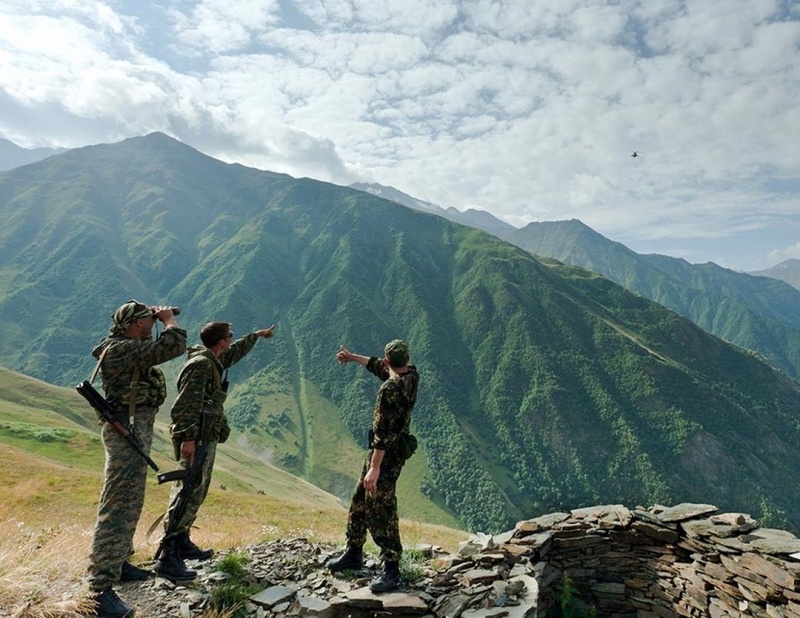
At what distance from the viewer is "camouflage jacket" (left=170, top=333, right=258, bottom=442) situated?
22.1 feet

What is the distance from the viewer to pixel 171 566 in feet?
21.9

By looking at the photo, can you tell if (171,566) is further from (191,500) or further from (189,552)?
(191,500)

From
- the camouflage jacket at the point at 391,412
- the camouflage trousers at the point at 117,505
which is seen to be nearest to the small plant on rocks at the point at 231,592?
the camouflage trousers at the point at 117,505

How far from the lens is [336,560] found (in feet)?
24.3

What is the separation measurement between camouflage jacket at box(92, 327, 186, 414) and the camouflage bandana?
225 mm

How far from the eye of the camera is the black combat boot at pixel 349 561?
24.1 feet

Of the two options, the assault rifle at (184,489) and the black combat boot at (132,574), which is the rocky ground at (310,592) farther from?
the assault rifle at (184,489)

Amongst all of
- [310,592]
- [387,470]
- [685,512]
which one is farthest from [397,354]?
[685,512]

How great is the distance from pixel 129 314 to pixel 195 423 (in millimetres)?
1849

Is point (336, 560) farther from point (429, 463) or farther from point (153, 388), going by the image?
point (429, 463)

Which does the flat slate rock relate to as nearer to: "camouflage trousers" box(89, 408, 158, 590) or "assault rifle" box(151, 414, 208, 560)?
"assault rifle" box(151, 414, 208, 560)

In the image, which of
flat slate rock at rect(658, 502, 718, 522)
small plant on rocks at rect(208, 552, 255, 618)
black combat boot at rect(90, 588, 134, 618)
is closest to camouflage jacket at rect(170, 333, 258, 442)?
small plant on rocks at rect(208, 552, 255, 618)

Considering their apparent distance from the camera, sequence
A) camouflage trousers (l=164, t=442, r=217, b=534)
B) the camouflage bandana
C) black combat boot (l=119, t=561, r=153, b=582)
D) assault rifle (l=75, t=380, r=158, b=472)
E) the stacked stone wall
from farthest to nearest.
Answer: the stacked stone wall → camouflage trousers (l=164, t=442, r=217, b=534) → black combat boot (l=119, t=561, r=153, b=582) → the camouflage bandana → assault rifle (l=75, t=380, r=158, b=472)

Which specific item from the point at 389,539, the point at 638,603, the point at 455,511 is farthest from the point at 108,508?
the point at 455,511
